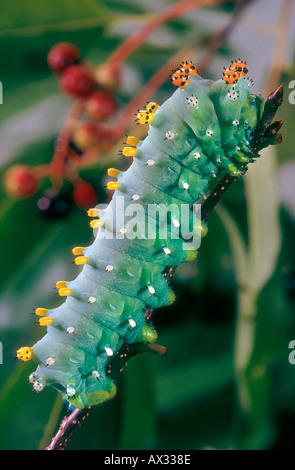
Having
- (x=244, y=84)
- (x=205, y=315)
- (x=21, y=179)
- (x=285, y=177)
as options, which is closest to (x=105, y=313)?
(x=244, y=84)

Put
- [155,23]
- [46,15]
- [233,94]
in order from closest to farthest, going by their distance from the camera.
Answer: [233,94]
[155,23]
[46,15]

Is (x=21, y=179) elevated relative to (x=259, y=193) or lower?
elevated

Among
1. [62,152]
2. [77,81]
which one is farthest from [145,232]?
[77,81]

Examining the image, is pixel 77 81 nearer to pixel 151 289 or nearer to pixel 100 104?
pixel 100 104

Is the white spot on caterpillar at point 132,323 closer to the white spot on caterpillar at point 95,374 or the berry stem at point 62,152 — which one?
the white spot on caterpillar at point 95,374

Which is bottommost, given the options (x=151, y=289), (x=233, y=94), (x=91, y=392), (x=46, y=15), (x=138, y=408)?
(x=138, y=408)

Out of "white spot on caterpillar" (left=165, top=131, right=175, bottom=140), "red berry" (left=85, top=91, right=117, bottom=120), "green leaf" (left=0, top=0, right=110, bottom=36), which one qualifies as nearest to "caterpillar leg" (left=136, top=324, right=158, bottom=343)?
"white spot on caterpillar" (left=165, top=131, right=175, bottom=140)

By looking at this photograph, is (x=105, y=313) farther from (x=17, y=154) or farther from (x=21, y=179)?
(x=17, y=154)
